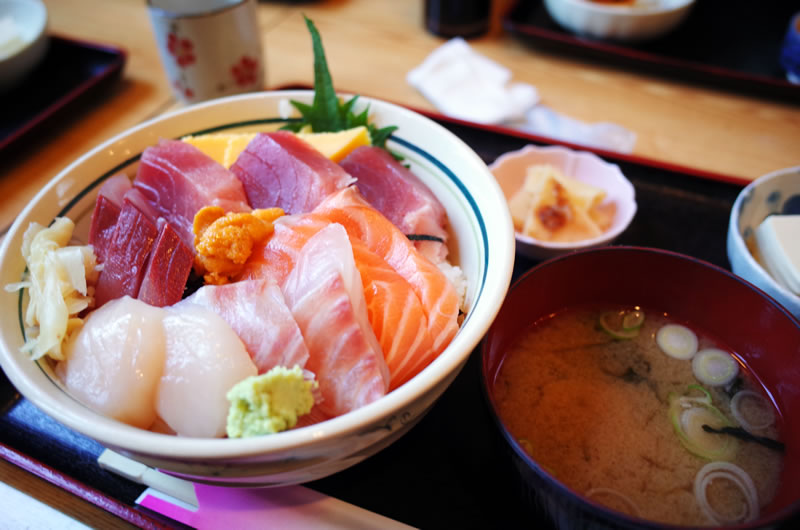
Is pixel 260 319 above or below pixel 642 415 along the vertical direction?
above

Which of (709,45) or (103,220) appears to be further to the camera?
(709,45)

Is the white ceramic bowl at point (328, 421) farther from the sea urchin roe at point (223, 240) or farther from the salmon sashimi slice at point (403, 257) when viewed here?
the sea urchin roe at point (223, 240)

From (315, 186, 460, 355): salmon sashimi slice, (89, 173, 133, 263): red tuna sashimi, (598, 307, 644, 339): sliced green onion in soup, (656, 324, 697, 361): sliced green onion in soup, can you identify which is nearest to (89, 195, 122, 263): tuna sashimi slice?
(89, 173, 133, 263): red tuna sashimi

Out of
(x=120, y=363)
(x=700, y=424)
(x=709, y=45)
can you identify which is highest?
(x=120, y=363)

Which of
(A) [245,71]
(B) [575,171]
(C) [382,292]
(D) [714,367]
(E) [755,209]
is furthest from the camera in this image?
(A) [245,71]

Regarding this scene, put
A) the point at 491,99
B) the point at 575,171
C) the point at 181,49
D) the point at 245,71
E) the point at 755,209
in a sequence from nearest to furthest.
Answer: the point at 755,209 → the point at 575,171 → the point at 181,49 → the point at 245,71 → the point at 491,99

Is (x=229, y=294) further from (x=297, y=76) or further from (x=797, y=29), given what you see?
(x=797, y=29)

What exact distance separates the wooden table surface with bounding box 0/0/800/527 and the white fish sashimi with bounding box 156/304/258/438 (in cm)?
111

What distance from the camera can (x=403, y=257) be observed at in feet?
3.46

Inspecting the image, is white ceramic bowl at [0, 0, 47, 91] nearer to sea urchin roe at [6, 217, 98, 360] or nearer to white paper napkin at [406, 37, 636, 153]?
sea urchin roe at [6, 217, 98, 360]

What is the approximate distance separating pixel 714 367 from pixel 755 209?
1.69ft

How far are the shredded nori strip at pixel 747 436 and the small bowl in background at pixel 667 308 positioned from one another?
0.02 meters

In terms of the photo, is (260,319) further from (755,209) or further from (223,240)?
(755,209)

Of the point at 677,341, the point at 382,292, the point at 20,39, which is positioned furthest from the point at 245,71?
the point at 677,341
